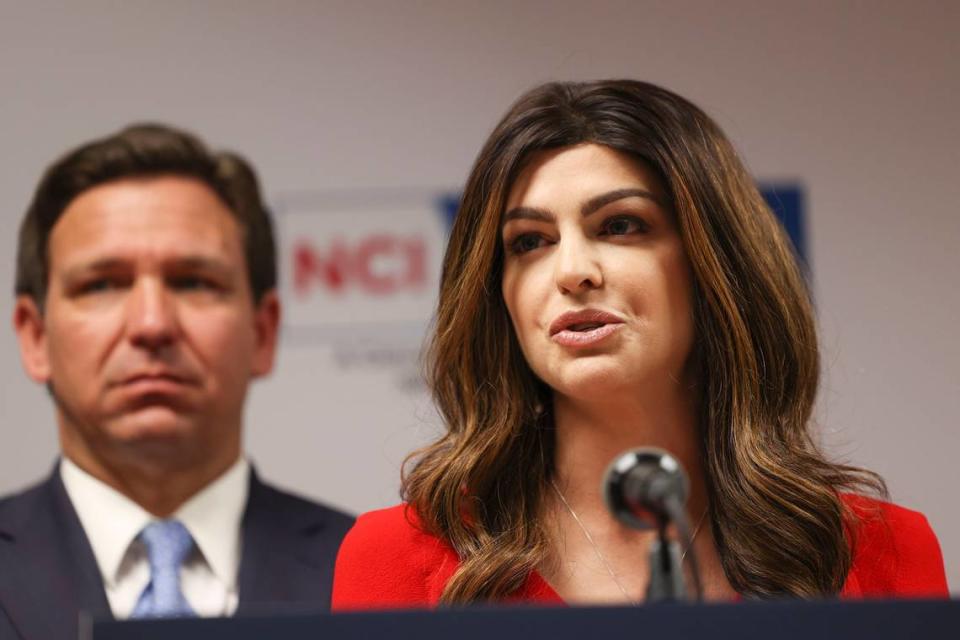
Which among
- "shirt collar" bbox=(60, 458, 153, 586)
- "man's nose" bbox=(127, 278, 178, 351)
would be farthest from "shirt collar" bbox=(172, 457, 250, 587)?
"man's nose" bbox=(127, 278, 178, 351)

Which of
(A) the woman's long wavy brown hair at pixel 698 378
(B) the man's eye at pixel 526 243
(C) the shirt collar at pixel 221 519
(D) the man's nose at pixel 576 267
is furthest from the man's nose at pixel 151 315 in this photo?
(D) the man's nose at pixel 576 267

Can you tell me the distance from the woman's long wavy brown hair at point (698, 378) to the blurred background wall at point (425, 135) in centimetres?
108

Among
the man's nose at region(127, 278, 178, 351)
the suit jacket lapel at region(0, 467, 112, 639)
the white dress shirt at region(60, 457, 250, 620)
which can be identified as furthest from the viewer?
the man's nose at region(127, 278, 178, 351)

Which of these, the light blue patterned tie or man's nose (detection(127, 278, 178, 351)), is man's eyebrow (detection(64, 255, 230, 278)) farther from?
the light blue patterned tie

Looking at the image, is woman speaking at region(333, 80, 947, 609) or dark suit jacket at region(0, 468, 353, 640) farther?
dark suit jacket at region(0, 468, 353, 640)

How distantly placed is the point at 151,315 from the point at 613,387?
4.73ft

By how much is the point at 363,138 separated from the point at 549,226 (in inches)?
57.8

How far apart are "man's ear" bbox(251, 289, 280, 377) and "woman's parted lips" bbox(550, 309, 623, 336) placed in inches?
55.9

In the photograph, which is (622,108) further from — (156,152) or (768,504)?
(156,152)

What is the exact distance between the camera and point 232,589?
319cm

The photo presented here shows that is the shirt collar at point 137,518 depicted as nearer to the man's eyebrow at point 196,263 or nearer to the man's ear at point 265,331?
the man's ear at point 265,331

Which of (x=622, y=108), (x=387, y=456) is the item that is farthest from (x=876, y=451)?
(x=622, y=108)

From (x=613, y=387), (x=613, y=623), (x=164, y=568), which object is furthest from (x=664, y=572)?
(x=164, y=568)

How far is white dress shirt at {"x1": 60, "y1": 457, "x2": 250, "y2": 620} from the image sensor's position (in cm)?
314
